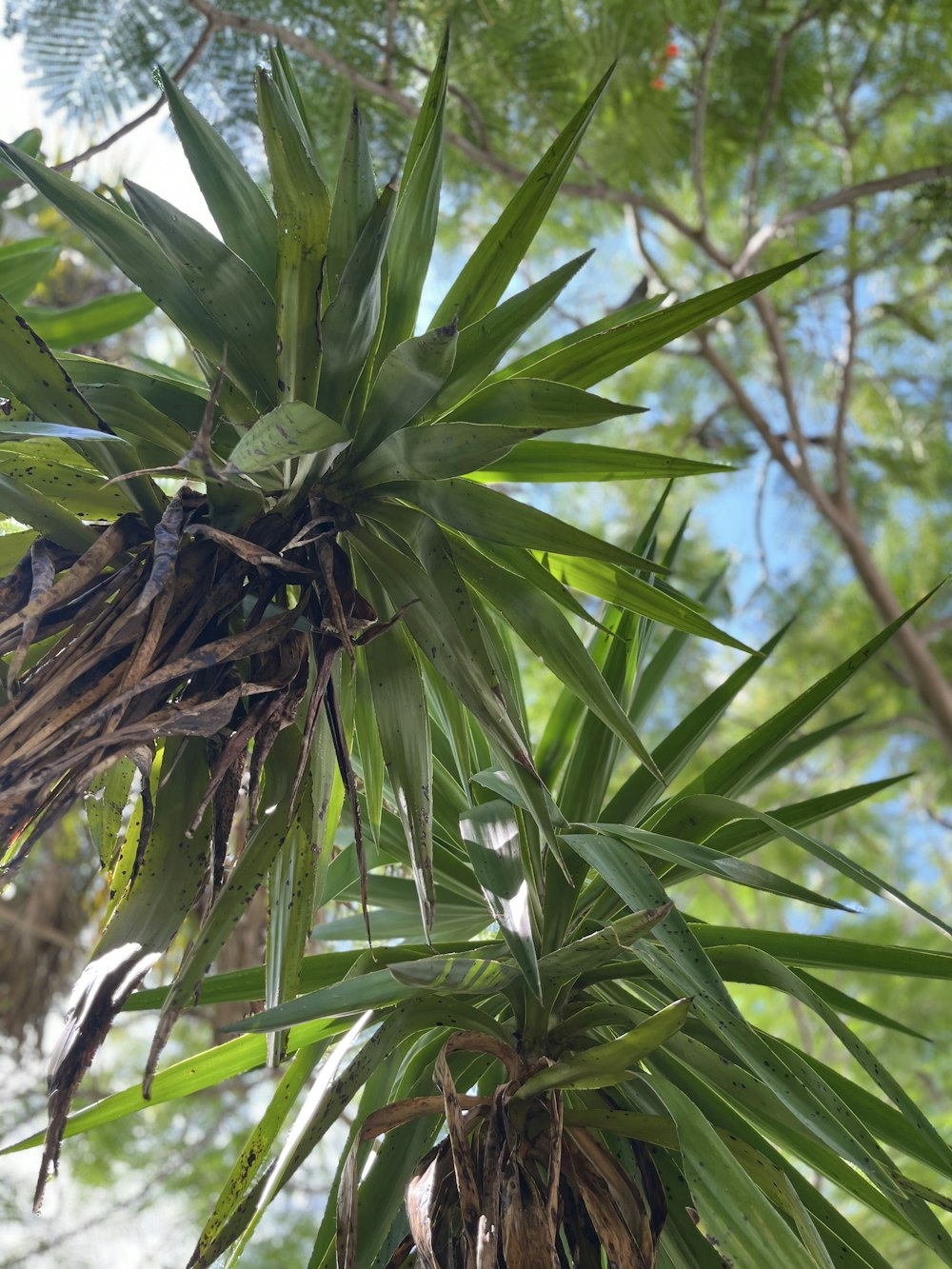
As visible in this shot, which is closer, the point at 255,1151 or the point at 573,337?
the point at 255,1151

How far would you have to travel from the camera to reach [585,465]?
0.79 metres

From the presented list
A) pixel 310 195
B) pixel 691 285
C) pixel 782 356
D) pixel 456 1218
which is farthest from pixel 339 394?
pixel 691 285

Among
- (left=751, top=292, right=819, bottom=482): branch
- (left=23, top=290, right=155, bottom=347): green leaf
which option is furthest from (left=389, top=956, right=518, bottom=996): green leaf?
(left=751, top=292, right=819, bottom=482): branch

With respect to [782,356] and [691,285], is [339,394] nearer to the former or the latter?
[782,356]

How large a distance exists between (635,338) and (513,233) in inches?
5.1

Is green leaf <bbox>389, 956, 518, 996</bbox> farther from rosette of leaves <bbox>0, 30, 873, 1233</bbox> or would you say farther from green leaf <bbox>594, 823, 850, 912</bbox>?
green leaf <bbox>594, 823, 850, 912</bbox>

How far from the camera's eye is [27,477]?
74cm

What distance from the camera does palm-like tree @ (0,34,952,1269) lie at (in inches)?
26.5

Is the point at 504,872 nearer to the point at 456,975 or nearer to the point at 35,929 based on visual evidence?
the point at 456,975

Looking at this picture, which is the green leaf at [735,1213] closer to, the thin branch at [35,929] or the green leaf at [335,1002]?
the green leaf at [335,1002]

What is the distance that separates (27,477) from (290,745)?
0.28 metres

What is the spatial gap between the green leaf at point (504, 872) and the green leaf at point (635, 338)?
37 centimetres

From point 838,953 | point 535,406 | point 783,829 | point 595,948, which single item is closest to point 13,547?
Answer: point 535,406

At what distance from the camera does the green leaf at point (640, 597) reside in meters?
0.77
